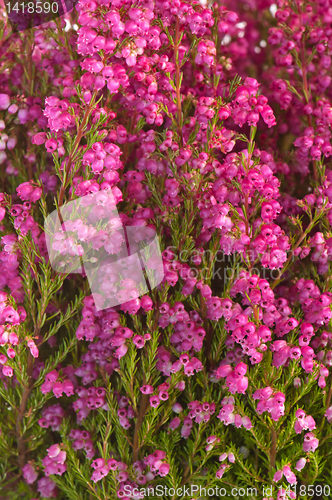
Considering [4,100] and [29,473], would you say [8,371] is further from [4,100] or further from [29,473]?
[4,100]

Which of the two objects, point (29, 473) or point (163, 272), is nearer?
point (163, 272)

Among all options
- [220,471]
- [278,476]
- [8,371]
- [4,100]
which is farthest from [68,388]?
[4,100]

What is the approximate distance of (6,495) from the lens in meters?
1.18

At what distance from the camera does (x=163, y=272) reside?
3.26 feet

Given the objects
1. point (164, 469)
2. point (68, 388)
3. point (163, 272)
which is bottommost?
point (164, 469)

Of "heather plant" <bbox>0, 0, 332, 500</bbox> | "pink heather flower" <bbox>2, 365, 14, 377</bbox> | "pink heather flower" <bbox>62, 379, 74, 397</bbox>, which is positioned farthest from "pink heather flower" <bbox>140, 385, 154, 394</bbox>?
"pink heather flower" <bbox>2, 365, 14, 377</bbox>

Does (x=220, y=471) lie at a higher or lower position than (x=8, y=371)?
lower

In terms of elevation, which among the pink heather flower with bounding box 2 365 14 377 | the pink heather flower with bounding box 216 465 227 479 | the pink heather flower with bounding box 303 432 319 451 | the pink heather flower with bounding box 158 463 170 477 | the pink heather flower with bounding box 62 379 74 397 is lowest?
the pink heather flower with bounding box 216 465 227 479

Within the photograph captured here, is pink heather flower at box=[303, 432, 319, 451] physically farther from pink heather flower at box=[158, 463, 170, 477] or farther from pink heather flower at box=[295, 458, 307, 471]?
pink heather flower at box=[158, 463, 170, 477]

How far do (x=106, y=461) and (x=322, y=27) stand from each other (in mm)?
1251

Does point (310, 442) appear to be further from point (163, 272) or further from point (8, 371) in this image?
point (8, 371)

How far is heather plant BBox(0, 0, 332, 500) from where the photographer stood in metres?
0.95

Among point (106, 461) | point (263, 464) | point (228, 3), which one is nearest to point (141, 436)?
point (106, 461)

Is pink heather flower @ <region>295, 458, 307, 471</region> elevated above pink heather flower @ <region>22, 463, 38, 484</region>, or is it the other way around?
pink heather flower @ <region>295, 458, 307, 471</region>
